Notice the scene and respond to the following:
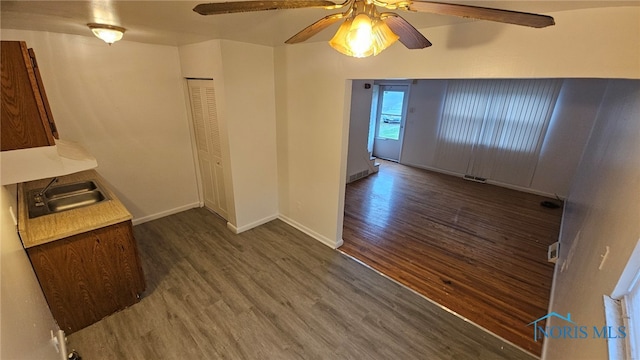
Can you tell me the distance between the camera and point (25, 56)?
1.19 metres

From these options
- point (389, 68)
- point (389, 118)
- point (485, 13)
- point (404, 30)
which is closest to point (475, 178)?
point (389, 118)

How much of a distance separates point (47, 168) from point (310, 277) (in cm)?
221

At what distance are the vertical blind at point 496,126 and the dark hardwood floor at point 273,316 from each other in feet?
14.1

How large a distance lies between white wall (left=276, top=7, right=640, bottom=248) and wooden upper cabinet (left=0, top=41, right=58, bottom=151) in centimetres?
217

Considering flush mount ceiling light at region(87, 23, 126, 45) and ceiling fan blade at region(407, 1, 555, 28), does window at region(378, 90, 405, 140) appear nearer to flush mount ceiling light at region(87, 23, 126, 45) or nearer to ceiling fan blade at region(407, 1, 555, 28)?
flush mount ceiling light at region(87, 23, 126, 45)

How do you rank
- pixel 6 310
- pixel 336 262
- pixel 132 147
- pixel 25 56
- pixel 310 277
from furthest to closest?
1. pixel 132 147
2. pixel 336 262
3. pixel 310 277
4. pixel 25 56
5. pixel 6 310

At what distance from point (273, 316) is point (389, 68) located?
2382 millimetres

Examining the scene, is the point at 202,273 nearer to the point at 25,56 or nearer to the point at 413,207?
the point at 25,56

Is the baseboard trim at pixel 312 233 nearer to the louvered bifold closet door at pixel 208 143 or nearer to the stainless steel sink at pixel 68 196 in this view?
the louvered bifold closet door at pixel 208 143

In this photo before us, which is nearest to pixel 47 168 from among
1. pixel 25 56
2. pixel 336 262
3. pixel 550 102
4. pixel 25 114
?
pixel 25 114

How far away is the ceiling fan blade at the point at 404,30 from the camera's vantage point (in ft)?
3.74

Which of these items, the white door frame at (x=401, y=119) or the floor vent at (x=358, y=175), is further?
the white door frame at (x=401, y=119)

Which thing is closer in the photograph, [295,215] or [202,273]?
[202,273]

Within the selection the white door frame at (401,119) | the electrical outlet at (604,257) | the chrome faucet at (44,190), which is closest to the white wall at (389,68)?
the electrical outlet at (604,257)
